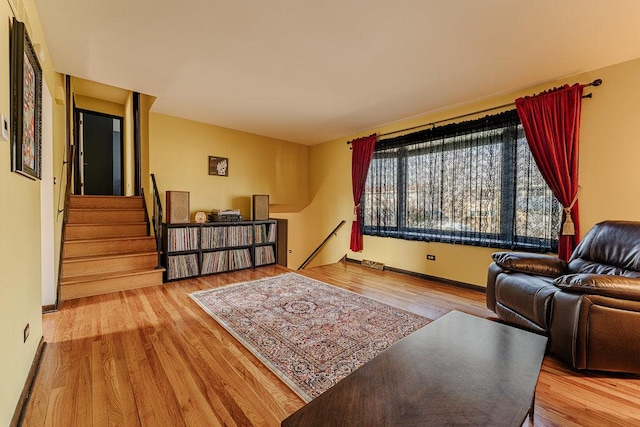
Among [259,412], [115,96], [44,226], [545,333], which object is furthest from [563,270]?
[115,96]

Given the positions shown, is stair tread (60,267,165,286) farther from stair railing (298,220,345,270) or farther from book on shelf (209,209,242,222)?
Answer: stair railing (298,220,345,270)

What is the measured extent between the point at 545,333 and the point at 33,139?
12.3ft

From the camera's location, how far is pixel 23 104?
1.50 metres

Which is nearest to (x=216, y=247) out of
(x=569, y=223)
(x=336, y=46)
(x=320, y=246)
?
(x=320, y=246)

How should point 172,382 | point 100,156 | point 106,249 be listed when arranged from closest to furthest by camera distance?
point 172,382 < point 106,249 < point 100,156

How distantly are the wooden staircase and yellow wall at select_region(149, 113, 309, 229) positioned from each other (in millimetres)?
Result: 708

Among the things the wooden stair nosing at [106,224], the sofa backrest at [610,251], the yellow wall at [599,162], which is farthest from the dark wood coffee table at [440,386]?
the wooden stair nosing at [106,224]

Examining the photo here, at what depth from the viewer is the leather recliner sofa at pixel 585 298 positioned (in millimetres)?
1730

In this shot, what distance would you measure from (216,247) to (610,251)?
4.50 meters

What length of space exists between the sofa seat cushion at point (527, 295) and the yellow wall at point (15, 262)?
10.3 ft

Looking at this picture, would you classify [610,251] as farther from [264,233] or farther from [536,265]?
[264,233]

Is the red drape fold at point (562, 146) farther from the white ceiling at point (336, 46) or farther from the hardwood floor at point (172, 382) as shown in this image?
the hardwood floor at point (172, 382)

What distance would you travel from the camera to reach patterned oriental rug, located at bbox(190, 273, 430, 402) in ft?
6.05

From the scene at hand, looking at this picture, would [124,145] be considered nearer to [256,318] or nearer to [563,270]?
[256,318]
